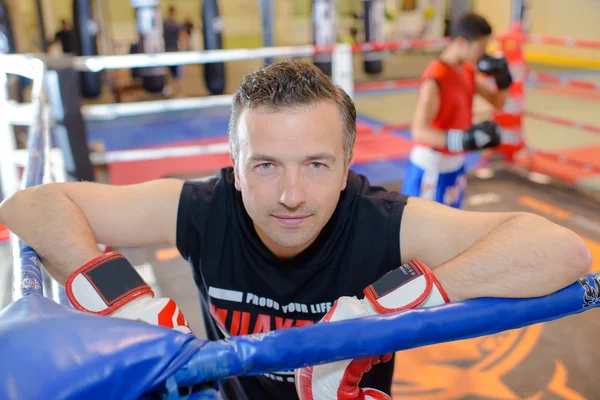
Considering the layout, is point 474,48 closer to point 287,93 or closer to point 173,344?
point 287,93

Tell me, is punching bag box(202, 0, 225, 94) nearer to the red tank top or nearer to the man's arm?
the red tank top

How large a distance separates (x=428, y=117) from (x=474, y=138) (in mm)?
260

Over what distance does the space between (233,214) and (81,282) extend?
0.45m

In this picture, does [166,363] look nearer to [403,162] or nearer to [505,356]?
[505,356]

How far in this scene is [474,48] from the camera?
283 cm

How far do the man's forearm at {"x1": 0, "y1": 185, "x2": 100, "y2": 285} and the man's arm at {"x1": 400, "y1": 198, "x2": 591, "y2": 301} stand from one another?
0.73 metres

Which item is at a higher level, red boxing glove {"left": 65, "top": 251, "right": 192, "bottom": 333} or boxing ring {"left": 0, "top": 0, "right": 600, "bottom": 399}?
boxing ring {"left": 0, "top": 0, "right": 600, "bottom": 399}

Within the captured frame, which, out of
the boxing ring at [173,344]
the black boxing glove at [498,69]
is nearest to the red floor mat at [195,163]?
the black boxing glove at [498,69]

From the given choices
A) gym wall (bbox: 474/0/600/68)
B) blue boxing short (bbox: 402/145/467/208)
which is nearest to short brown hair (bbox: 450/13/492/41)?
blue boxing short (bbox: 402/145/467/208)

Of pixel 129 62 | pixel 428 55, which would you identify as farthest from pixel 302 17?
pixel 129 62

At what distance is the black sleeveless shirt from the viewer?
48.1 inches

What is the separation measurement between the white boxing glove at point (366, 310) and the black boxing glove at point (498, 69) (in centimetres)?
272

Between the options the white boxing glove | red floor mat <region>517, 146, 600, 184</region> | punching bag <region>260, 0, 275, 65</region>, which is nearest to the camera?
the white boxing glove

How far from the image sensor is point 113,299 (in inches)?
35.5
